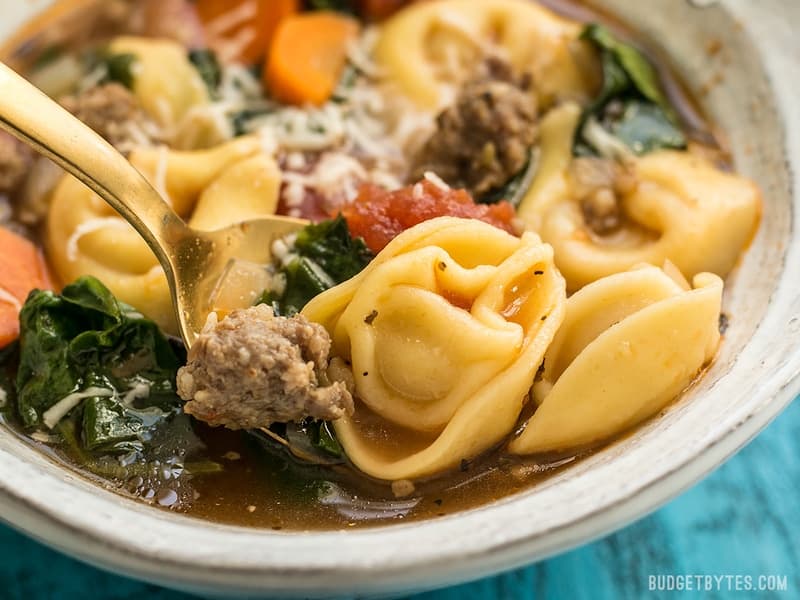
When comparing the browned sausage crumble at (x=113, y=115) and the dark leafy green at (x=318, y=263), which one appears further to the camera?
the browned sausage crumble at (x=113, y=115)

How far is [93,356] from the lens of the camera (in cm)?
322

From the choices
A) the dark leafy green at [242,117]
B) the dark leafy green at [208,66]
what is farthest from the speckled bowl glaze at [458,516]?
the dark leafy green at [208,66]

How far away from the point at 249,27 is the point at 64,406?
8.20 feet

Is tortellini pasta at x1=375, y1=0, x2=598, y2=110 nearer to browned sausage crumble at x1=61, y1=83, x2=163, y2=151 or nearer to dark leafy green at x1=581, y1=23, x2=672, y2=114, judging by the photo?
dark leafy green at x1=581, y1=23, x2=672, y2=114

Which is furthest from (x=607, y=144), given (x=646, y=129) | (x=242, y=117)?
(x=242, y=117)

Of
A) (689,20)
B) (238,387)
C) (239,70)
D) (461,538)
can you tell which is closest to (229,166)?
(239,70)

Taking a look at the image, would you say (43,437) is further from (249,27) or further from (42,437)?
(249,27)

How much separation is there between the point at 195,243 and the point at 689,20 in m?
2.76

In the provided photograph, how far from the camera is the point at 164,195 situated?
12.3 feet

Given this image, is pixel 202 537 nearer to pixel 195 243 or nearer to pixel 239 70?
pixel 195 243

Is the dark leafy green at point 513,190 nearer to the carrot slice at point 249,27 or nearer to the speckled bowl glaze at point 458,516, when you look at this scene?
the speckled bowl glaze at point 458,516

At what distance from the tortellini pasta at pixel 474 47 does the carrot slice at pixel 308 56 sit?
224 mm

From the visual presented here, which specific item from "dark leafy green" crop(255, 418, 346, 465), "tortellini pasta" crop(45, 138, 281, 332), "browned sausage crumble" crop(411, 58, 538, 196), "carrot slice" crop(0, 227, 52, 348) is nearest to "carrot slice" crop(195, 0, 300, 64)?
"tortellini pasta" crop(45, 138, 281, 332)

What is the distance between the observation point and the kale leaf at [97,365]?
3123 mm
